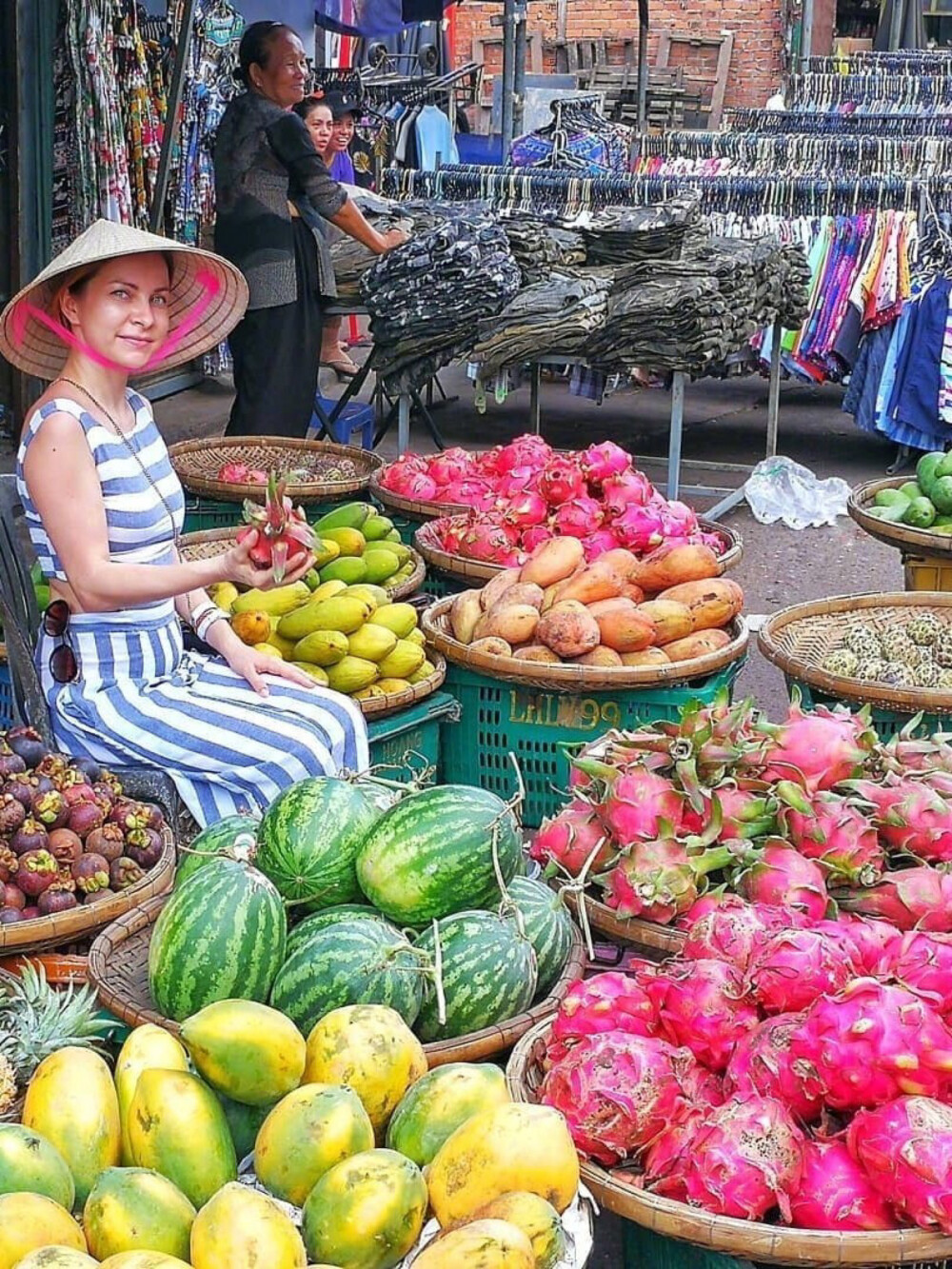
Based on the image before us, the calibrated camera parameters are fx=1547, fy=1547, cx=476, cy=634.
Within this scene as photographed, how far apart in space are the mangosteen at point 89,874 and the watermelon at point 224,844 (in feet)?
0.55

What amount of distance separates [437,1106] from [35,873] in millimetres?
1006

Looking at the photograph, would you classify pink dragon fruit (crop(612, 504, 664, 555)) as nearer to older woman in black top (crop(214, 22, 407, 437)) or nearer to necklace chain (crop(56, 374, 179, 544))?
necklace chain (crop(56, 374, 179, 544))

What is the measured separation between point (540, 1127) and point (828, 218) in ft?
25.9

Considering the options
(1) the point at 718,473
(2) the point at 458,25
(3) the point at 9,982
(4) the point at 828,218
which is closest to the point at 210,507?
(3) the point at 9,982

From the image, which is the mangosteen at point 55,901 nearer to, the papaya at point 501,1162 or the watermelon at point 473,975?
the watermelon at point 473,975

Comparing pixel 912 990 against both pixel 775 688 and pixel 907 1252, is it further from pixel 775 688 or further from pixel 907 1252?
pixel 775 688

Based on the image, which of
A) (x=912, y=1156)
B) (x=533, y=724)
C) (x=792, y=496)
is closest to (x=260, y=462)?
(x=533, y=724)

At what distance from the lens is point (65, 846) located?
8.66 ft

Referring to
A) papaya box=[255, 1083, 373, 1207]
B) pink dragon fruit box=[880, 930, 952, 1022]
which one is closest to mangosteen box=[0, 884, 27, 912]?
papaya box=[255, 1083, 373, 1207]

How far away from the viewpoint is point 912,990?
1988 millimetres

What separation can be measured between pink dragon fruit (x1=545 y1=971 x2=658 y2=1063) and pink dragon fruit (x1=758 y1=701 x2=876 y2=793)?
0.64 m

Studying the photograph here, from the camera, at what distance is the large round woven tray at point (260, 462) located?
5117 millimetres

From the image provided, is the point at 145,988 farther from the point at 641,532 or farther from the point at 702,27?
the point at 702,27

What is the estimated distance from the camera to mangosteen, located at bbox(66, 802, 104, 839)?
270 cm
